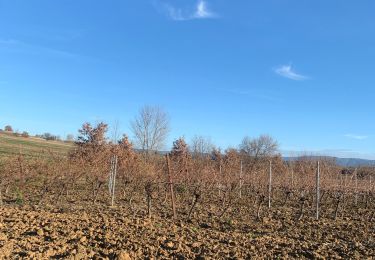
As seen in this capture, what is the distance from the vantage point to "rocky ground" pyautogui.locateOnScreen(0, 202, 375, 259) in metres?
5.46

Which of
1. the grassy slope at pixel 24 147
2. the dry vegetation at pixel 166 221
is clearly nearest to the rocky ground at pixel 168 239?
the dry vegetation at pixel 166 221

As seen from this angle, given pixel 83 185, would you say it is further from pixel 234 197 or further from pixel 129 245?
pixel 129 245

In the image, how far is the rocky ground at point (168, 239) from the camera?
17.9 ft

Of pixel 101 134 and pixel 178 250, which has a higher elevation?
pixel 101 134

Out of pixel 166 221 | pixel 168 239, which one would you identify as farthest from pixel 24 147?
pixel 168 239

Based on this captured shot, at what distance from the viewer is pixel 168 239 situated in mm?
6539

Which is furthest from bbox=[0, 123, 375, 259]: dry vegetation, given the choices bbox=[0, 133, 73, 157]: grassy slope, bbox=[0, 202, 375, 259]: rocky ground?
bbox=[0, 133, 73, 157]: grassy slope

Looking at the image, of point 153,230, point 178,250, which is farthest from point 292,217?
point 178,250

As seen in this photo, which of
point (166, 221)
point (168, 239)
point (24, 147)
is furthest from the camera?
point (24, 147)

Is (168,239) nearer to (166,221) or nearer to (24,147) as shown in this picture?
(166,221)

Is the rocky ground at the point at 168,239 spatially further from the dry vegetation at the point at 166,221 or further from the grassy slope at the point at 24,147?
the grassy slope at the point at 24,147

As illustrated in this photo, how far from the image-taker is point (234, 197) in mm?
14773

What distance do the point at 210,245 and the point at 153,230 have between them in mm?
1480

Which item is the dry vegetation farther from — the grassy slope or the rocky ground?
the grassy slope
